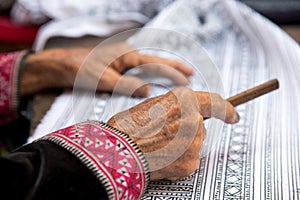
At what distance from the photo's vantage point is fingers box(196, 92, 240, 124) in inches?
36.9

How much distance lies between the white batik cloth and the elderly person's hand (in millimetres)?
41

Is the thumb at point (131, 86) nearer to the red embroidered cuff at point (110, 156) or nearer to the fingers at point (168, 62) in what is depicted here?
the fingers at point (168, 62)

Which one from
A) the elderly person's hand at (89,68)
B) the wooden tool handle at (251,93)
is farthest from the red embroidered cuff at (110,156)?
the elderly person's hand at (89,68)

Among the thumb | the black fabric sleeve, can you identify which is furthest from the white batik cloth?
the black fabric sleeve

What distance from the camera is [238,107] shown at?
1182 millimetres

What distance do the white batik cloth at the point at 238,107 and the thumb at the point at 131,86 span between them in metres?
0.02

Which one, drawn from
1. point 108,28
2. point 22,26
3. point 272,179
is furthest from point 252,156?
point 22,26

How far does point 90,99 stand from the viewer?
1.22 m

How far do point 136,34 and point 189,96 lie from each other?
0.53 metres

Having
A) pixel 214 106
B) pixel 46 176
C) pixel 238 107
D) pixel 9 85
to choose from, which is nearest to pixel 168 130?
pixel 214 106

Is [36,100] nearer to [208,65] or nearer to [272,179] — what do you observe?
[208,65]

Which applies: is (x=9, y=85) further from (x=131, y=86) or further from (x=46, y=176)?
(x=46, y=176)

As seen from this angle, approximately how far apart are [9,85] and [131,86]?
0.98 ft

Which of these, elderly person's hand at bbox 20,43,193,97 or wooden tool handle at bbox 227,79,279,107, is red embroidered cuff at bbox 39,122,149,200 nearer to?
wooden tool handle at bbox 227,79,279,107
